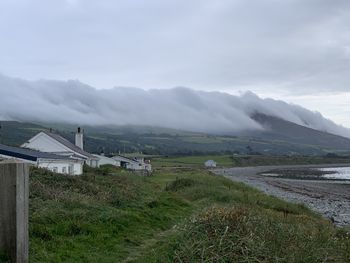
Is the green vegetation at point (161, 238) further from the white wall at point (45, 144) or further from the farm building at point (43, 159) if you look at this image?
the white wall at point (45, 144)

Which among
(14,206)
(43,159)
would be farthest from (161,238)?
(43,159)

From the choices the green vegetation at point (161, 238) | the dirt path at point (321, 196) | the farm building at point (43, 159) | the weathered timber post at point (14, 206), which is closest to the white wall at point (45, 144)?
the farm building at point (43, 159)

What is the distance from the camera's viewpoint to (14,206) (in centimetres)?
550

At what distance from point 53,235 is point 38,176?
10712 mm

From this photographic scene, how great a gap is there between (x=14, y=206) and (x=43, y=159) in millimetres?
30980

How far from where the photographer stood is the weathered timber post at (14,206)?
215 inches

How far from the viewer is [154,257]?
364 inches

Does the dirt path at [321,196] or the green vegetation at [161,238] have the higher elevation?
the green vegetation at [161,238]

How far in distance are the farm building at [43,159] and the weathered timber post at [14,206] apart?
22.2 meters

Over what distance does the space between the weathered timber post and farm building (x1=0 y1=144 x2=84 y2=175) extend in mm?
22234

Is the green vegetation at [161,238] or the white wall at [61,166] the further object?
the white wall at [61,166]

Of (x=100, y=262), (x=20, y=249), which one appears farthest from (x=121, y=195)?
(x=20, y=249)

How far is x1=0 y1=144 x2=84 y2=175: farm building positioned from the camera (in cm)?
3366

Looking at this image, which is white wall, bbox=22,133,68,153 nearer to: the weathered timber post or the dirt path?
the dirt path
